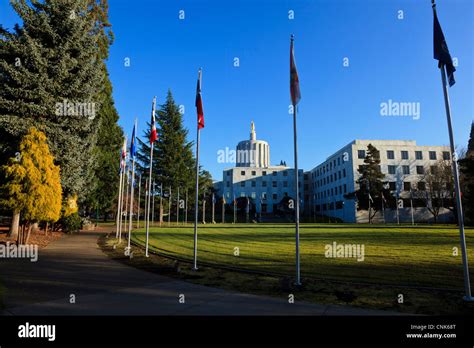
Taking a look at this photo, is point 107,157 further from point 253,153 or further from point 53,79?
point 253,153

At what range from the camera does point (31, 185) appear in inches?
738

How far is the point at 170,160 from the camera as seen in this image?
6612 centimetres

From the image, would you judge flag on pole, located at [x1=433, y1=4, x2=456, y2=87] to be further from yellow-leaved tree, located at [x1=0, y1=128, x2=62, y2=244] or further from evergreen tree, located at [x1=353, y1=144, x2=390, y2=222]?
evergreen tree, located at [x1=353, y1=144, x2=390, y2=222]

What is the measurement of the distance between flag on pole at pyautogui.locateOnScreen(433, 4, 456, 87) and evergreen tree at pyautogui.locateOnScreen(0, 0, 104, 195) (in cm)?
2412

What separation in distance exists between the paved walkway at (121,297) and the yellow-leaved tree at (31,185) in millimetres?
7844

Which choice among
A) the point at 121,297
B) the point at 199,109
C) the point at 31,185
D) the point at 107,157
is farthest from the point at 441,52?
the point at 107,157

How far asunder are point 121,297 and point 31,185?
48.7 ft

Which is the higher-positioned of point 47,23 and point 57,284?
point 47,23

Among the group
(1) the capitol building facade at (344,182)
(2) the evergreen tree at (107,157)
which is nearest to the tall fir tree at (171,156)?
(2) the evergreen tree at (107,157)

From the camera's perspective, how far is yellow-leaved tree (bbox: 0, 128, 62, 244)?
1827 centimetres
